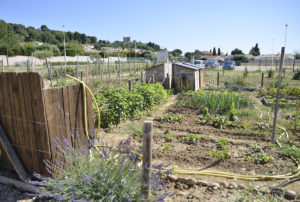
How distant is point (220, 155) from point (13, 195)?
3.49 m

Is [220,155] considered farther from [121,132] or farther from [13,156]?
[13,156]

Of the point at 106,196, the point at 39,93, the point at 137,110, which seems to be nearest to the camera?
the point at 106,196

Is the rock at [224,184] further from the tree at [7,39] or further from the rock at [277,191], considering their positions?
the tree at [7,39]

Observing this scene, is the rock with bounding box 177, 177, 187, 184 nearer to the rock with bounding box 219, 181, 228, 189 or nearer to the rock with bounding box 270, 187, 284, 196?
the rock with bounding box 219, 181, 228, 189

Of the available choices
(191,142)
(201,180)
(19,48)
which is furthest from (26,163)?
(19,48)

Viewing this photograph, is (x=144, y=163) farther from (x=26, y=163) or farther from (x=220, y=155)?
(x=220, y=155)

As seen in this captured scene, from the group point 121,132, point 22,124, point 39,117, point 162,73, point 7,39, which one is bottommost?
point 121,132

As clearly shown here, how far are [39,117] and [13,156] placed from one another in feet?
3.03

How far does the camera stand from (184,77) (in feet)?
42.3

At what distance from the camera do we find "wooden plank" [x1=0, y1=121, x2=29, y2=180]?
3.21 metres

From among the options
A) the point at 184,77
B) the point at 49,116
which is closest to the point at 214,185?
the point at 49,116

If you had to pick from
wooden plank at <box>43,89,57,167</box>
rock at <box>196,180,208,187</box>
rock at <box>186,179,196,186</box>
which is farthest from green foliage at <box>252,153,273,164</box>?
wooden plank at <box>43,89,57,167</box>

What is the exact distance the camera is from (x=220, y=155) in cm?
424

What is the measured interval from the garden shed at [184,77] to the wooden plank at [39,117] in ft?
32.5
